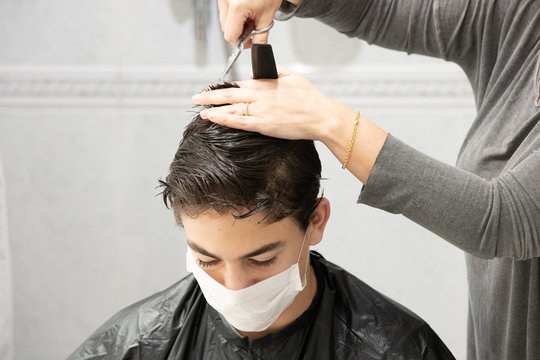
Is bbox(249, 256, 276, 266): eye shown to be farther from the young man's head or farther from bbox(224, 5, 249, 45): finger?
bbox(224, 5, 249, 45): finger

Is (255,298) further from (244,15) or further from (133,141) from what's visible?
(133,141)

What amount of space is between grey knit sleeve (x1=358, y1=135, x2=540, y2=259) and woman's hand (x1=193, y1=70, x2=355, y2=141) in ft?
0.39

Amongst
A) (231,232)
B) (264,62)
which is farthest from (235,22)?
(231,232)

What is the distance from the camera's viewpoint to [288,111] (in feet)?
3.66

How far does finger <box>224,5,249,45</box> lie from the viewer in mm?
1301

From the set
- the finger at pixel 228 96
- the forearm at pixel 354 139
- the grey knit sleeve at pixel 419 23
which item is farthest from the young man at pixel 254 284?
the grey knit sleeve at pixel 419 23

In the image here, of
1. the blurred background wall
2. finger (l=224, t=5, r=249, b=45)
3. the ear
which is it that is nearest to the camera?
finger (l=224, t=5, r=249, b=45)

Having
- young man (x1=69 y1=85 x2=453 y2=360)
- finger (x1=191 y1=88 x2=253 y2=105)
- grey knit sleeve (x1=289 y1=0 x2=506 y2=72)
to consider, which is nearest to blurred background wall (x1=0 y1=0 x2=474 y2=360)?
grey knit sleeve (x1=289 y1=0 x2=506 y2=72)

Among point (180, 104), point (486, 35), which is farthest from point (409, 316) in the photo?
point (180, 104)

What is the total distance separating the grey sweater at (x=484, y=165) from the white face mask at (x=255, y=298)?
381 millimetres

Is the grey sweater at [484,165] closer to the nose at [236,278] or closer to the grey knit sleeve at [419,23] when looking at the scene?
the grey knit sleeve at [419,23]

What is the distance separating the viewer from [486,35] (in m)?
1.47

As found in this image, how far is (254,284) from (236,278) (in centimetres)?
5

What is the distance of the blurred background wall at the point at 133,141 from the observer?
8.38 ft
